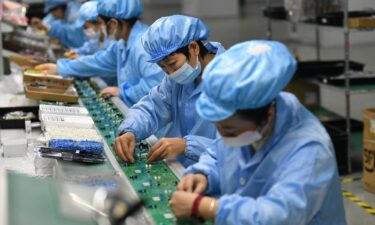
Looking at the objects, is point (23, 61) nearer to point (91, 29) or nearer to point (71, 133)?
point (91, 29)

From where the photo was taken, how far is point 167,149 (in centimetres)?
277

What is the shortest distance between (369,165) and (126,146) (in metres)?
2.87

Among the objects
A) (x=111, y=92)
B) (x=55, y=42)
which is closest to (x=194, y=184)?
(x=111, y=92)

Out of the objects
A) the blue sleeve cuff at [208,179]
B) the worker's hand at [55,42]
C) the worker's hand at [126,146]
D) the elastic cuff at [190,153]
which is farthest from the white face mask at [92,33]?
the blue sleeve cuff at [208,179]

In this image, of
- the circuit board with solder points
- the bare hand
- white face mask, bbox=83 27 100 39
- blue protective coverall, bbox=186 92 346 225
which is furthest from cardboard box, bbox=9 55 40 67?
blue protective coverall, bbox=186 92 346 225

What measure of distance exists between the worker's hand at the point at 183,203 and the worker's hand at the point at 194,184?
0.54 ft

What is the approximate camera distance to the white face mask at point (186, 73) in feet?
9.55

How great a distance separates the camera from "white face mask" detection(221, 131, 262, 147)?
6.37 ft

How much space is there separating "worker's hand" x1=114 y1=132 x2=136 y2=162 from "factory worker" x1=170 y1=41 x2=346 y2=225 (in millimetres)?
878

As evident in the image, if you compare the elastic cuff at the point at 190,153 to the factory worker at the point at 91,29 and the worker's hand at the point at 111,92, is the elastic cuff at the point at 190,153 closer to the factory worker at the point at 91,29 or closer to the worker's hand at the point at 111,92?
the worker's hand at the point at 111,92

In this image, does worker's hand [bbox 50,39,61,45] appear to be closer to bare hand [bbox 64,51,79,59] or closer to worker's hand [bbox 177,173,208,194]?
bare hand [bbox 64,51,79,59]

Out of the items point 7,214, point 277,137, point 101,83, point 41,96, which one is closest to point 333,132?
point 101,83

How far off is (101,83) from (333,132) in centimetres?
215

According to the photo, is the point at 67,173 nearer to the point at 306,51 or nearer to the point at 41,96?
the point at 41,96
